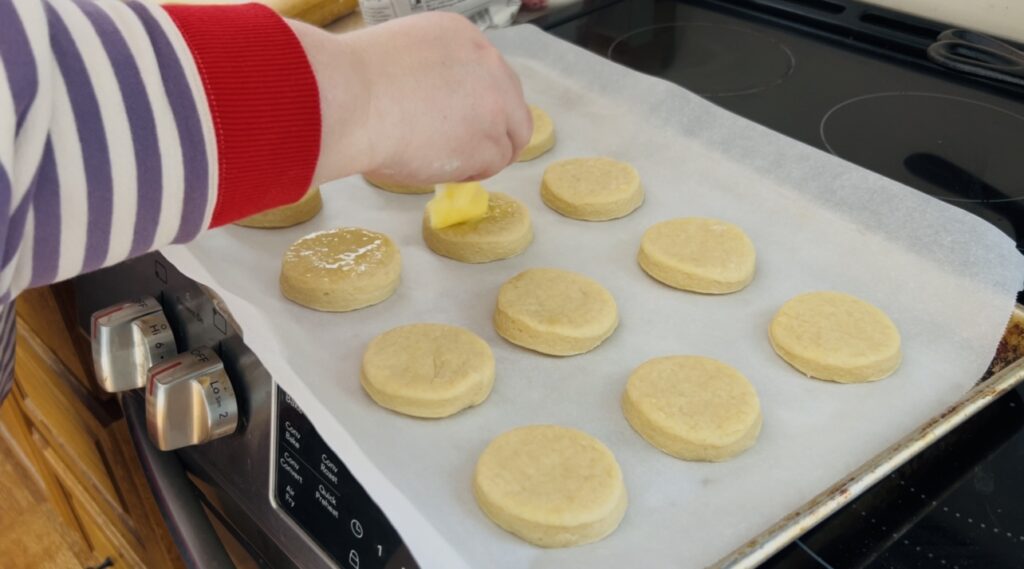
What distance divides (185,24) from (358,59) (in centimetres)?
13

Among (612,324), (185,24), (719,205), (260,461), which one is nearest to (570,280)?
(612,324)

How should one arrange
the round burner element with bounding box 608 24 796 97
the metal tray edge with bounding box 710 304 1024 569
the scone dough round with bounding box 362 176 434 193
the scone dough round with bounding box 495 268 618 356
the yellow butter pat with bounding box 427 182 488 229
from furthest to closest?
the round burner element with bounding box 608 24 796 97, the scone dough round with bounding box 362 176 434 193, the yellow butter pat with bounding box 427 182 488 229, the scone dough round with bounding box 495 268 618 356, the metal tray edge with bounding box 710 304 1024 569

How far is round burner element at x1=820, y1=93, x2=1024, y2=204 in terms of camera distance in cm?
99

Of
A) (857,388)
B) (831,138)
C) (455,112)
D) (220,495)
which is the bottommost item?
(220,495)

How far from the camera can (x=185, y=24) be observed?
57cm

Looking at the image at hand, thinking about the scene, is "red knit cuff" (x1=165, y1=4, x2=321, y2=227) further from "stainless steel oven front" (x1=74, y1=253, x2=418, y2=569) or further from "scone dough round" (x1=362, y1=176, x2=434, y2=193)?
"scone dough round" (x1=362, y1=176, x2=434, y2=193)

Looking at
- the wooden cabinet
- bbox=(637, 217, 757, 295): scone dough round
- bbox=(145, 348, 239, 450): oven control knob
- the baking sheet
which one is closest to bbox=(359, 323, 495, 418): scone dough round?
the baking sheet

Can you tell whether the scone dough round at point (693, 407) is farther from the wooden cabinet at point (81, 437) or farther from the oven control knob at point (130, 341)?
the wooden cabinet at point (81, 437)

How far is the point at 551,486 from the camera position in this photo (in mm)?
689

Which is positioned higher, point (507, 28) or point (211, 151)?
point (211, 151)

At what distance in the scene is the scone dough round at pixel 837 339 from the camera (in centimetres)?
82

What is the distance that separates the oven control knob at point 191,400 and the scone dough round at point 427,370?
4.6 inches

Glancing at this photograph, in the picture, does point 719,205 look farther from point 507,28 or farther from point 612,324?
point 507,28

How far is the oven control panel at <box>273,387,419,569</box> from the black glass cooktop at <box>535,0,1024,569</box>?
0.28 meters
